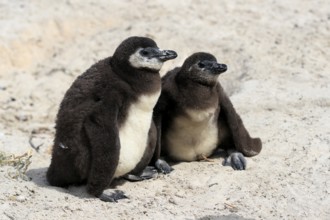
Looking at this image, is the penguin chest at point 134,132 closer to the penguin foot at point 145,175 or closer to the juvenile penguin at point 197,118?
the penguin foot at point 145,175

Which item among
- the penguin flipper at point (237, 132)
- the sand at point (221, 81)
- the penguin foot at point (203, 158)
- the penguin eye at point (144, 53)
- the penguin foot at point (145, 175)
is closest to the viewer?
the sand at point (221, 81)

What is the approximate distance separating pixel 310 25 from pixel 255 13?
1.04 m

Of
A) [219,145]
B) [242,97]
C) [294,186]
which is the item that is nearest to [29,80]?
[242,97]

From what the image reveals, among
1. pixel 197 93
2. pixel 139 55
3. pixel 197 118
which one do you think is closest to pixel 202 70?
pixel 197 93

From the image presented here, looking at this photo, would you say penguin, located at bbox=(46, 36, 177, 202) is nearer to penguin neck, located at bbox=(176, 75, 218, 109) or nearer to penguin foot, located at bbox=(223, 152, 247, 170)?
penguin neck, located at bbox=(176, 75, 218, 109)

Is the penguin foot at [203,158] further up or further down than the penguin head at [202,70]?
further down

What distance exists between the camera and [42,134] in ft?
27.1

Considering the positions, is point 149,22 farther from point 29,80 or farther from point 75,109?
point 75,109

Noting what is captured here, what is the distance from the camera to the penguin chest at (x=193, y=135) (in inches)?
250

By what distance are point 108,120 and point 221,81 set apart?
146 inches

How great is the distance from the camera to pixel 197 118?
6.33 meters

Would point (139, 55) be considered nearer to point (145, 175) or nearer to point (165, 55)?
point (165, 55)

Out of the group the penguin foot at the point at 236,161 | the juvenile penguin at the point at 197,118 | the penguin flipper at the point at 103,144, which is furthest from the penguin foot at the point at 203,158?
the penguin flipper at the point at 103,144

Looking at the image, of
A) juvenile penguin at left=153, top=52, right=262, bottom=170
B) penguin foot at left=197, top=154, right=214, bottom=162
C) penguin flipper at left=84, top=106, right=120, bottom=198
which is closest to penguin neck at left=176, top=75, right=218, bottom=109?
juvenile penguin at left=153, top=52, right=262, bottom=170
